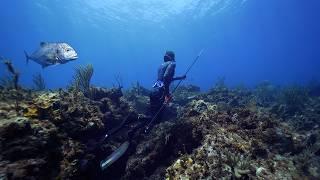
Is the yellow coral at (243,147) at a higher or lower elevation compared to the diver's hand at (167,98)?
lower

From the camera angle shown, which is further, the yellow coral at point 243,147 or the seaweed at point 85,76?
the seaweed at point 85,76

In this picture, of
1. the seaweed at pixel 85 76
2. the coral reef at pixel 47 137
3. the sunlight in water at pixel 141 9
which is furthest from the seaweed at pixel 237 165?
the sunlight in water at pixel 141 9

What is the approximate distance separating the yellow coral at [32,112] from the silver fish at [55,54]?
131cm

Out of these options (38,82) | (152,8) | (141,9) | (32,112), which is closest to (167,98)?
(32,112)

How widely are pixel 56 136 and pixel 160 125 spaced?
4.13 meters

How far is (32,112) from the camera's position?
5.97m

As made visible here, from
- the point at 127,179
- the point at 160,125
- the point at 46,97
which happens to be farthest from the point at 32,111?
the point at 160,125

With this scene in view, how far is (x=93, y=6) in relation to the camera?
54.3 metres

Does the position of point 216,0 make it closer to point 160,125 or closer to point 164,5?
point 164,5

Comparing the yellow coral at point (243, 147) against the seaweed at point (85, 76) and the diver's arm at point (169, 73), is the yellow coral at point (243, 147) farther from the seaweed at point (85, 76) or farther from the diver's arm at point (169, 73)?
the seaweed at point (85, 76)

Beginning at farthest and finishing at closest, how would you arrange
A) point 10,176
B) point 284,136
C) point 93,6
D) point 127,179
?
1. point 93,6
2. point 127,179
3. point 284,136
4. point 10,176

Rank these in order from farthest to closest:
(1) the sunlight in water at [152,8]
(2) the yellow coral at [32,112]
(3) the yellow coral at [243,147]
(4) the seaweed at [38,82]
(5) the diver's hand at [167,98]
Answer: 1. (1) the sunlight in water at [152,8]
2. (4) the seaweed at [38,82]
3. (5) the diver's hand at [167,98]
4. (2) the yellow coral at [32,112]
5. (3) the yellow coral at [243,147]

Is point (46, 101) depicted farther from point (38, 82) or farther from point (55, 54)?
point (38, 82)

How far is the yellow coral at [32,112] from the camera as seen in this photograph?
5.89 metres
